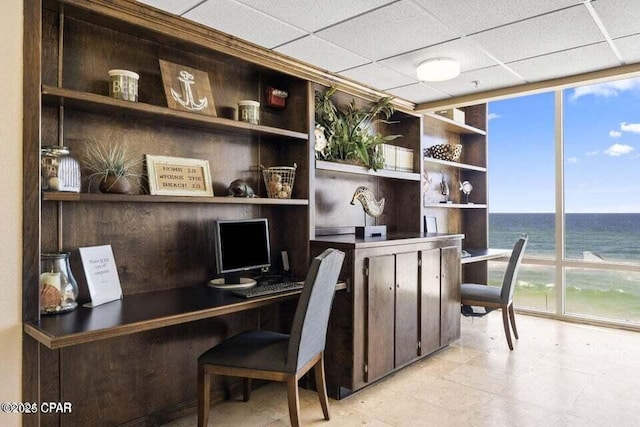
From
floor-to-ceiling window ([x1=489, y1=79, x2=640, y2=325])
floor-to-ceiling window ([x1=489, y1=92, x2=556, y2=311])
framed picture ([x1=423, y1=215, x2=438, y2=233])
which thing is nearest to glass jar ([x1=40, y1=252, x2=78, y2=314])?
framed picture ([x1=423, y1=215, x2=438, y2=233])

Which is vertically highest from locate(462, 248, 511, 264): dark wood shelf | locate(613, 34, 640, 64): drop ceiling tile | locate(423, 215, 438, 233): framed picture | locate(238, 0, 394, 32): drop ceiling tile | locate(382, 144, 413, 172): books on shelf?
locate(238, 0, 394, 32): drop ceiling tile

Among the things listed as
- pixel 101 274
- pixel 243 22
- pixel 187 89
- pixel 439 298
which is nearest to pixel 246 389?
pixel 101 274

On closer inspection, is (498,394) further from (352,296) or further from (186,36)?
(186,36)

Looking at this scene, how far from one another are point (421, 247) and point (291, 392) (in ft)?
5.42

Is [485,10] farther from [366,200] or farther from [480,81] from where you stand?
[366,200]

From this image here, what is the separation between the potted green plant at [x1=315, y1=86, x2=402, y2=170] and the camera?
10.3 ft

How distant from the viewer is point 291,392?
207 centimetres

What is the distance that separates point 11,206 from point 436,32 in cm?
238

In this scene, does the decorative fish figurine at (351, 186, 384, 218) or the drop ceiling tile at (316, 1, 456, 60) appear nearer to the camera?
the drop ceiling tile at (316, 1, 456, 60)

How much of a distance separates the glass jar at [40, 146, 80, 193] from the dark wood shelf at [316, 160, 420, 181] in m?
1.57

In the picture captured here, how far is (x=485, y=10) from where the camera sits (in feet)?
6.99

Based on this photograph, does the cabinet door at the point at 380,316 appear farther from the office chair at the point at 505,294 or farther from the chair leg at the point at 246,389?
the office chair at the point at 505,294

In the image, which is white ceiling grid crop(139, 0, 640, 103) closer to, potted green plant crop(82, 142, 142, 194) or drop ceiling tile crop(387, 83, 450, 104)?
drop ceiling tile crop(387, 83, 450, 104)

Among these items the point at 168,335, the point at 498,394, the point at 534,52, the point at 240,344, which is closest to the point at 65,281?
the point at 168,335
